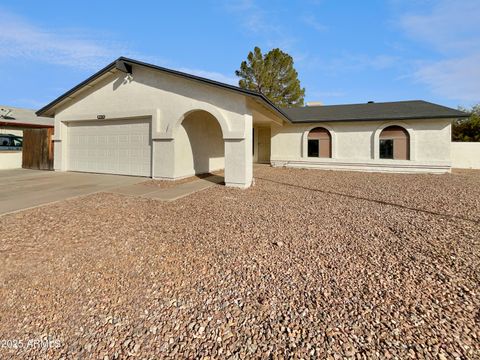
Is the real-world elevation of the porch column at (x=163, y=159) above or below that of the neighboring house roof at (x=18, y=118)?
below

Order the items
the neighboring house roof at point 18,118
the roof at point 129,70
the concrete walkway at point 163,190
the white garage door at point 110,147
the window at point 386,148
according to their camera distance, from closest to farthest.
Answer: the concrete walkway at point 163,190
the roof at point 129,70
the white garage door at point 110,147
the window at point 386,148
the neighboring house roof at point 18,118

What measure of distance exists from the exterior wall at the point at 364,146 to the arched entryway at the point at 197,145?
5.52 meters

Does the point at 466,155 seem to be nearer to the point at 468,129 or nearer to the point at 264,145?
the point at 468,129

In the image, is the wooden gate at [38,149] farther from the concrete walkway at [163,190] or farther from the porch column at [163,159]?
the concrete walkway at [163,190]

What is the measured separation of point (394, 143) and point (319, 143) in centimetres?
439

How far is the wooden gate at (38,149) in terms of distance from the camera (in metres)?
13.7

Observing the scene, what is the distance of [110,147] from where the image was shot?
474 inches

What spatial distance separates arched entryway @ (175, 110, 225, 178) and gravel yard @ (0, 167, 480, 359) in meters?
5.40

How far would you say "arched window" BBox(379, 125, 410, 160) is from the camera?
1480cm

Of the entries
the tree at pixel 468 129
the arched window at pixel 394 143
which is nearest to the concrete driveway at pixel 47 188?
the arched window at pixel 394 143

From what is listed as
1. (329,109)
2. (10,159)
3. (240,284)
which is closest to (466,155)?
(329,109)

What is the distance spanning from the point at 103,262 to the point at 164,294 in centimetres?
137

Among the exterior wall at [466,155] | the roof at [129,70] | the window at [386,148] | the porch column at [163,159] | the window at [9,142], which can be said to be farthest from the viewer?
the exterior wall at [466,155]

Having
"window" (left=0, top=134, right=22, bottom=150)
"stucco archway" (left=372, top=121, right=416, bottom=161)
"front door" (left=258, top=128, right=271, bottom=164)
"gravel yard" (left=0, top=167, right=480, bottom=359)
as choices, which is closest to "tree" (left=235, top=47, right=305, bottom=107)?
"front door" (left=258, top=128, right=271, bottom=164)
